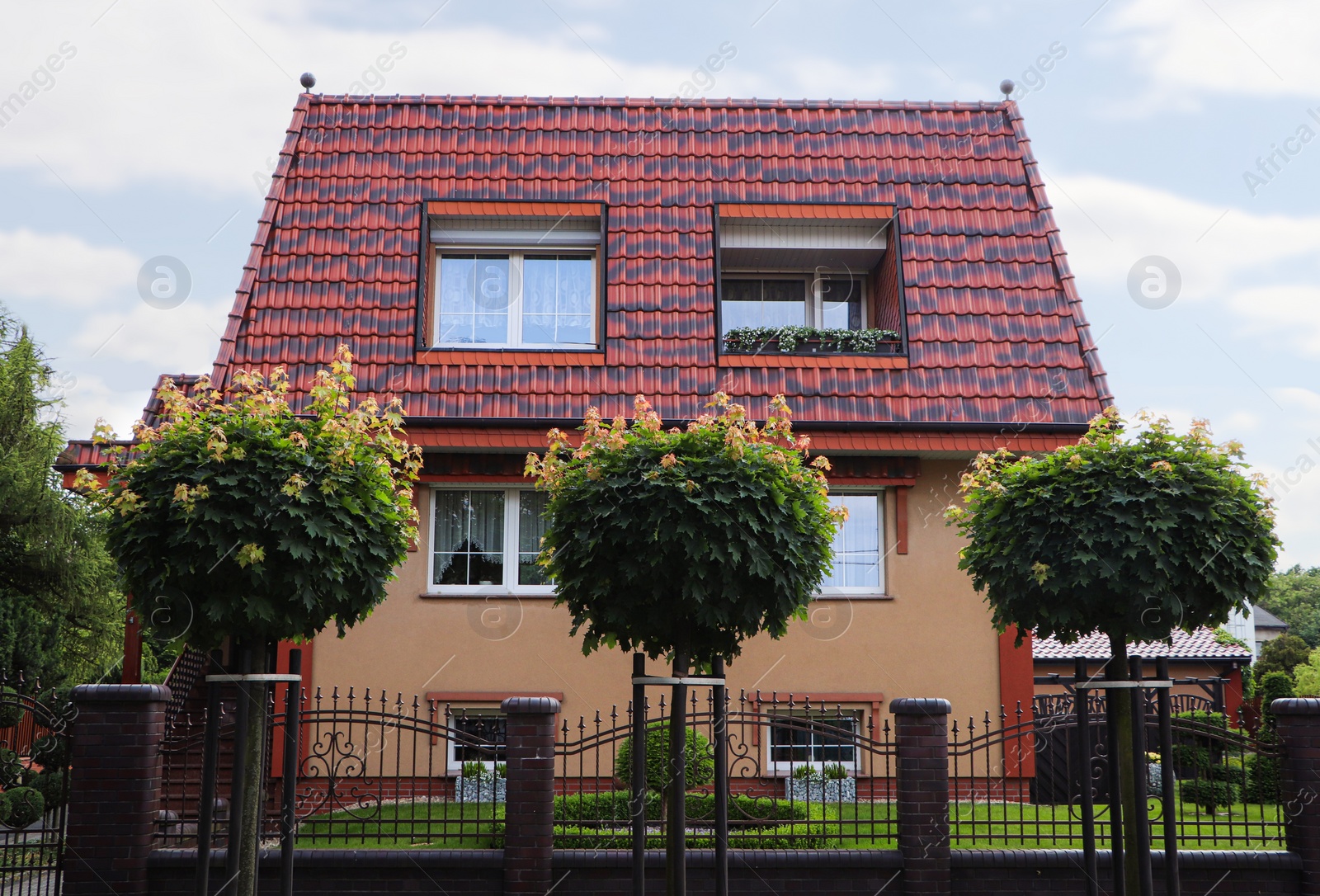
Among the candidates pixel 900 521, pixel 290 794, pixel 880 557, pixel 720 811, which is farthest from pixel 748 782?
pixel 290 794

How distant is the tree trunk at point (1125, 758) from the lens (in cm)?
738

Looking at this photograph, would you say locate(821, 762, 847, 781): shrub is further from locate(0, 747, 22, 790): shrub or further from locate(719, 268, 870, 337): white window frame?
locate(0, 747, 22, 790): shrub

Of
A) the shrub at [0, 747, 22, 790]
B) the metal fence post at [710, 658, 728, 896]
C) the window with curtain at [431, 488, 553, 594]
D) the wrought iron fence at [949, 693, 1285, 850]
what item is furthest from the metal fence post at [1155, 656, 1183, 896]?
the shrub at [0, 747, 22, 790]

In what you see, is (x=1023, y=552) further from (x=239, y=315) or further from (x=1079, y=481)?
(x=239, y=315)

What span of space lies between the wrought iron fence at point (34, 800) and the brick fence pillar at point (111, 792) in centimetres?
24

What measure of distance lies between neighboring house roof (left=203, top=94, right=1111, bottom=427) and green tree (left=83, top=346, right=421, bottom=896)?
565 cm

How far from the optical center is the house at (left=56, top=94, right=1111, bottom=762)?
12969 millimetres

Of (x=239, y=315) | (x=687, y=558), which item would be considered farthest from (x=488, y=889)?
(x=239, y=315)

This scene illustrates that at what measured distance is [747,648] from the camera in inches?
515

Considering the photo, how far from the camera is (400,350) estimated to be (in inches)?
528

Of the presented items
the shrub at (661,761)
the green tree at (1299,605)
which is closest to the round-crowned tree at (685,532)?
the shrub at (661,761)

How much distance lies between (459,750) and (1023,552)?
7745 mm

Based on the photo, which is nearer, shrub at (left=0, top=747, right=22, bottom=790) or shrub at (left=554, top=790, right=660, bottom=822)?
shrub at (left=554, top=790, right=660, bottom=822)

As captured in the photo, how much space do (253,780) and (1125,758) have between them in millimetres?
5751
